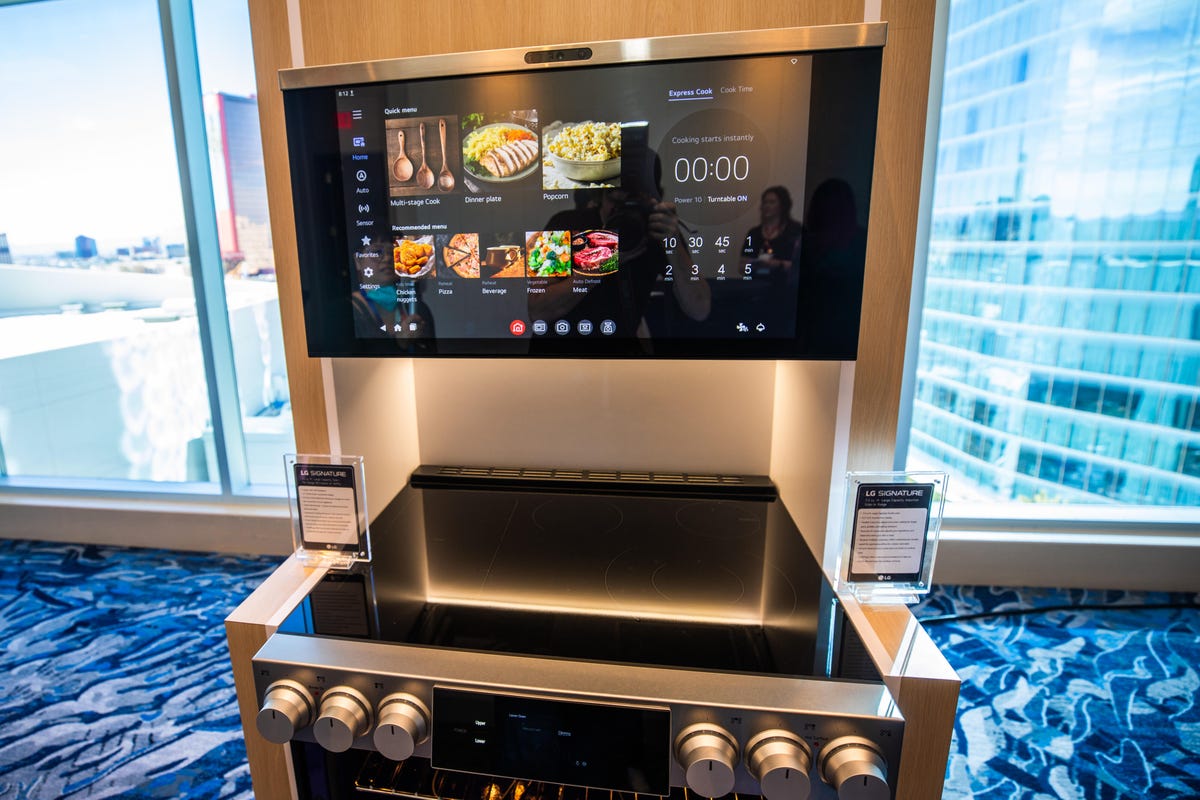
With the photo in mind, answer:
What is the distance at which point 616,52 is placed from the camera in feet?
2.67

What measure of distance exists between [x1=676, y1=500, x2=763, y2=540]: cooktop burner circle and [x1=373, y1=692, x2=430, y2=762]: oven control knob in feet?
2.06

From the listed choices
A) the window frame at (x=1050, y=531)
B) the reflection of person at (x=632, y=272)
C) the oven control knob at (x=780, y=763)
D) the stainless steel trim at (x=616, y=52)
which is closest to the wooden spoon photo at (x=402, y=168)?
the stainless steel trim at (x=616, y=52)

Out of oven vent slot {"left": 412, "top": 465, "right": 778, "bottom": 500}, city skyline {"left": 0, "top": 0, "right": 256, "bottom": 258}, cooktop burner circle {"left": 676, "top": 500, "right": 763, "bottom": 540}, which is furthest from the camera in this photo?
city skyline {"left": 0, "top": 0, "right": 256, "bottom": 258}

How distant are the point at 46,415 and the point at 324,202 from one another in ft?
11.3

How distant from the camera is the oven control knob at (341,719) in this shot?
2.50ft

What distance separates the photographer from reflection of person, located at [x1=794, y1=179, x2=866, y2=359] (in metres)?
0.83

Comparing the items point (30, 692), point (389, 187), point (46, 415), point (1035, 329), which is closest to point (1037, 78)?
point (1035, 329)

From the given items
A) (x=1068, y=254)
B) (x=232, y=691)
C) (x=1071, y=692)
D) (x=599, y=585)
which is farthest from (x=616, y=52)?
(x=1068, y=254)

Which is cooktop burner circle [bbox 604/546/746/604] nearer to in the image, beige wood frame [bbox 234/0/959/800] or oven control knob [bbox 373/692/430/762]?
beige wood frame [bbox 234/0/959/800]

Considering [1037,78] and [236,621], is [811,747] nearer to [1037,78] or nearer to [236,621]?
[236,621]

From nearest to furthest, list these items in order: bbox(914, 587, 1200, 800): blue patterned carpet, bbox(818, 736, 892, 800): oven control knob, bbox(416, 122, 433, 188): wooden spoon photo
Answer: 1. bbox(818, 736, 892, 800): oven control knob
2. bbox(416, 122, 433, 188): wooden spoon photo
3. bbox(914, 587, 1200, 800): blue patterned carpet

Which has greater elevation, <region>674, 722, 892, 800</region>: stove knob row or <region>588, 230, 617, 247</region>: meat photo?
<region>588, 230, 617, 247</region>: meat photo

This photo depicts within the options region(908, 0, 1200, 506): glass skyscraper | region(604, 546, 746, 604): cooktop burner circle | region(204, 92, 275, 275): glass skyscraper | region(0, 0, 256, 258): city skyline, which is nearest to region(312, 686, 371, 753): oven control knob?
region(604, 546, 746, 604): cooktop burner circle

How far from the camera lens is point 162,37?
8.36 ft
